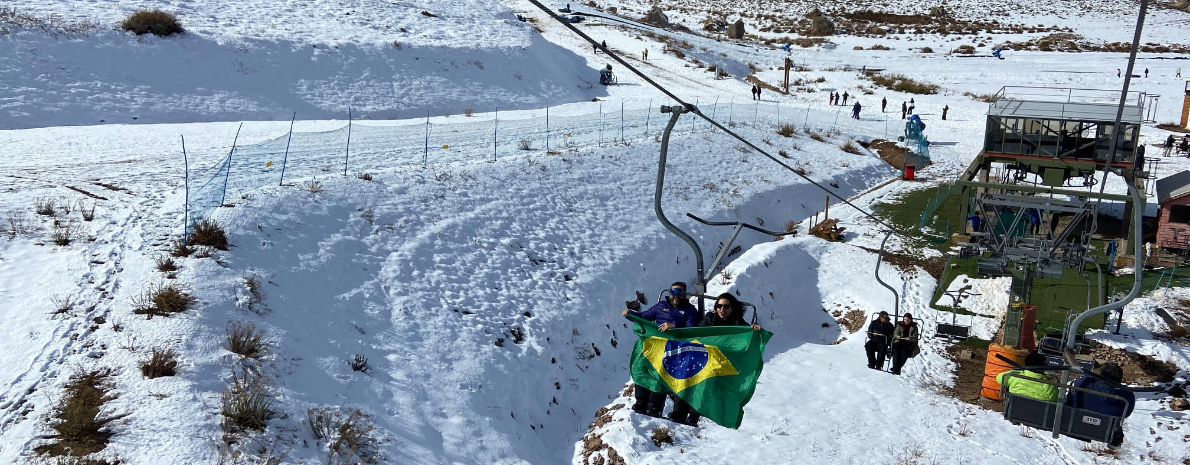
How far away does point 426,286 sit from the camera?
16047mm

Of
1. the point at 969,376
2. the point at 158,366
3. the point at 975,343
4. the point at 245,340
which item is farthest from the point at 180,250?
the point at 975,343

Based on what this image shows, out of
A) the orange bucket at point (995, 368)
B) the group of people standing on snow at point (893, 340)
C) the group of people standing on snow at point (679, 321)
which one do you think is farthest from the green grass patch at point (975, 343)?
the group of people standing on snow at point (679, 321)

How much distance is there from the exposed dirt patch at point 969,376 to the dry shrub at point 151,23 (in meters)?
31.1

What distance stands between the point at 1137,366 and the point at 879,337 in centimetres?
619

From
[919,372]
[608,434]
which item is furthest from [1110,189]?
[608,434]

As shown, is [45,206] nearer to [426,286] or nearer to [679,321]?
[426,286]

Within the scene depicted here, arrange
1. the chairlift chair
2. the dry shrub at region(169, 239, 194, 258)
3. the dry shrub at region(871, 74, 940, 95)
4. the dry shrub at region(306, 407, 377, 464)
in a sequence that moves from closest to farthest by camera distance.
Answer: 1. the chairlift chair
2. the dry shrub at region(306, 407, 377, 464)
3. the dry shrub at region(169, 239, 194, 258)
4. the dry shrub at region(871, 74, 940, 95)

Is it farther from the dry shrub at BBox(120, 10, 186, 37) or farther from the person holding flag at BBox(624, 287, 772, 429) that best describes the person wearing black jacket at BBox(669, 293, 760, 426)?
the dry shrub at BBox(120, 10, 186, 37)

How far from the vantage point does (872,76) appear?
57875mm

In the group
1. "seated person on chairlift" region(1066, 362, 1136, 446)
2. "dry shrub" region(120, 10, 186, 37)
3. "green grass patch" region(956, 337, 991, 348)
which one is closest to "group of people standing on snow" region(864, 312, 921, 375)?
"seated person on chairlift" region(1066, 362, 1136, 446)

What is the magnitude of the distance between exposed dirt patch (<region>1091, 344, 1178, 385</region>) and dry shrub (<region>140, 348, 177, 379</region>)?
16.0 metres

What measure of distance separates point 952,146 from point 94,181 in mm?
35326

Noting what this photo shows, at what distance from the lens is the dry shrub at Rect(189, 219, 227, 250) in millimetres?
14781

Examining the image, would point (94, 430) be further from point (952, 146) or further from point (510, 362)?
point (952, 146)
